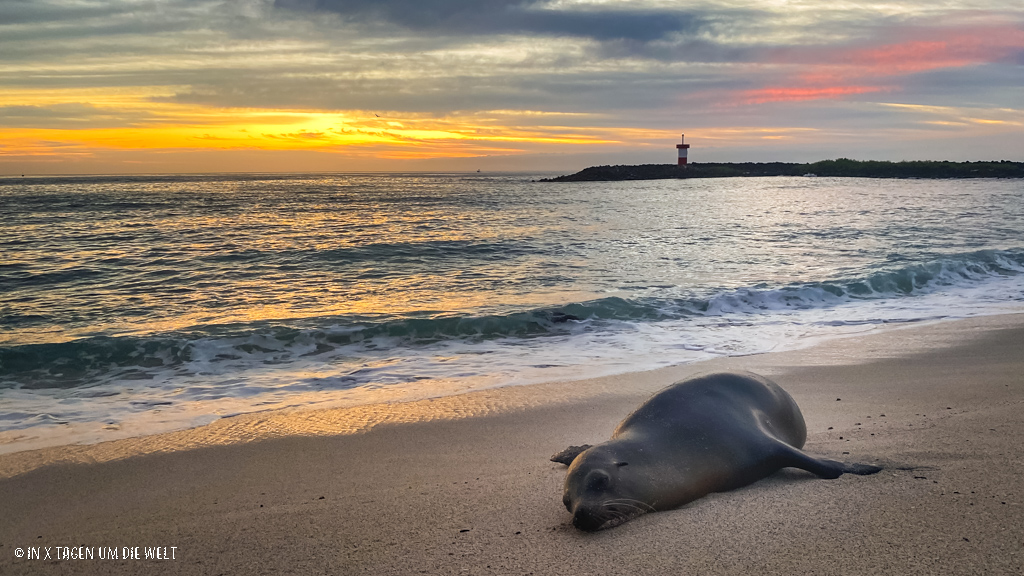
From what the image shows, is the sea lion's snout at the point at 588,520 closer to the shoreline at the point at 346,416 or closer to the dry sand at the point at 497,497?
the dry sand at the point at 497,497

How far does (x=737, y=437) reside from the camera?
3834 mm

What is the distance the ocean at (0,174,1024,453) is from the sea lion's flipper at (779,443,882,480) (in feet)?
13.1

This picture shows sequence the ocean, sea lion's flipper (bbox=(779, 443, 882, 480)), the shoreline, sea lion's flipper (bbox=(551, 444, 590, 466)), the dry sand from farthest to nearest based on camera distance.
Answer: the ocean
the shoreline
sea lion's flipper (bbox=(551, 444, 590, 466))
sea lion's flipper (bbox=(779, 443, 882, 480))
the dry sand

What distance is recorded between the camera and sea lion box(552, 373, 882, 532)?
335cm

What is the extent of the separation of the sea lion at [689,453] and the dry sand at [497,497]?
0.09 metres

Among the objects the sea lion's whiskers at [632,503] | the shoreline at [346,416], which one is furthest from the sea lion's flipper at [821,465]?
the shoreline at [346,416]

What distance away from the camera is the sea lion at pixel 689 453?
3.35 meters

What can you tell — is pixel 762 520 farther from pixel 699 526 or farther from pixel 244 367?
pixel 244 367

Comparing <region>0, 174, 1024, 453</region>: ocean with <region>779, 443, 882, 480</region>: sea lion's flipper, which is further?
<region>0, 174, 1024, 453</region>: ocean

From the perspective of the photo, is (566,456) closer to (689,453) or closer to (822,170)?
(689,453)

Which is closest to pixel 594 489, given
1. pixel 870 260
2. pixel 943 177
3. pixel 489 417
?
pixel 489 417

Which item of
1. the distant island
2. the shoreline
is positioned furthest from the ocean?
the distant island

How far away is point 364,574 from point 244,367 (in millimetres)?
6212

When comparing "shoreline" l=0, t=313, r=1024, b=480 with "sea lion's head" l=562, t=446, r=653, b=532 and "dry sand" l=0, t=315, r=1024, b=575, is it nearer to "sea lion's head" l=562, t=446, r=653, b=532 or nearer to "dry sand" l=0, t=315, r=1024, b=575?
"dry sand" l=0, t=315, r=1024, b=575
